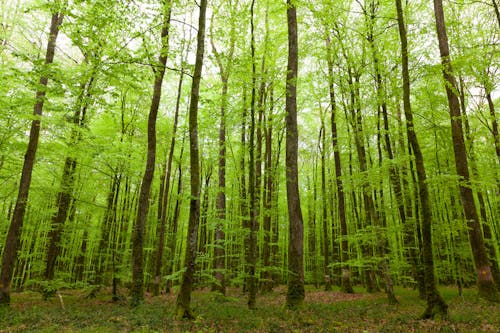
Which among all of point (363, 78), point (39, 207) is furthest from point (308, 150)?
point (39, 207)

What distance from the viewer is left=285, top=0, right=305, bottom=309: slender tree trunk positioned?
1000cm

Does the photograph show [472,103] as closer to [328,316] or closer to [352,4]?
[352,4]

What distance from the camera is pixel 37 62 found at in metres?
7.56

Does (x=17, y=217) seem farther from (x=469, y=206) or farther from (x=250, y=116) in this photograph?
(x=469, y=206)

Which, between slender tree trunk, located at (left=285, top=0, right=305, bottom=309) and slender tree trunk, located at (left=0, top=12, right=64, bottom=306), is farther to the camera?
slender tree trunk, located at (left=0, top=12, right=64, bottom=306)

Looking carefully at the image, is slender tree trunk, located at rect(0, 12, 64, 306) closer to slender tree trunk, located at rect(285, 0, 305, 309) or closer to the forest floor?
the forest floor

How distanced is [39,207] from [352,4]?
24.9m

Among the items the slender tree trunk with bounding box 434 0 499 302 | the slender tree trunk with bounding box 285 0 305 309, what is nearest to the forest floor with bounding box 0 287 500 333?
the slender tree trunk with bounding box 285 0 305 309

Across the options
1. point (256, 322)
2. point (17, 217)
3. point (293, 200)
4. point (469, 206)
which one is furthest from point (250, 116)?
point (17, 217)

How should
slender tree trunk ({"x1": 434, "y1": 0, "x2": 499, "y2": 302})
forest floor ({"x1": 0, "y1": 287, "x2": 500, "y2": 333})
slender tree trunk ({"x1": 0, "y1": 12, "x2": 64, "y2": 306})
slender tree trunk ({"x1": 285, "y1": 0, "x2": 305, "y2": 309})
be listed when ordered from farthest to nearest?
slender tree trunk ({"x1": 0, "y1": 12, "x2": 64, "y2": 306}), slender tree trunk ({"x1": 434, "y1": 0, "x2": 499, "y2": 302}), slender tree trunk ({"x1": 285, "y1": 0, "x2": 305, "y2": 309}), forest floor ({"x1": 0, "y1": 287, "x2": 500, "y2": 333})

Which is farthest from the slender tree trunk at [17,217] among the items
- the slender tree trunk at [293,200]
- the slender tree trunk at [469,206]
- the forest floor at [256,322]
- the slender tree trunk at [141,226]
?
the slender tree trunk at [469,206]

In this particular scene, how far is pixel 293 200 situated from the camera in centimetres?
1080

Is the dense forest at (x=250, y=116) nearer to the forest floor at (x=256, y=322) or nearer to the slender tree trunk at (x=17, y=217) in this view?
the slender tree trunk at (x=17, y=217)

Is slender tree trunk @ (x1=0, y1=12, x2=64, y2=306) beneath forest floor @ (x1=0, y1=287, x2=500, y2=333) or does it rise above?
above
